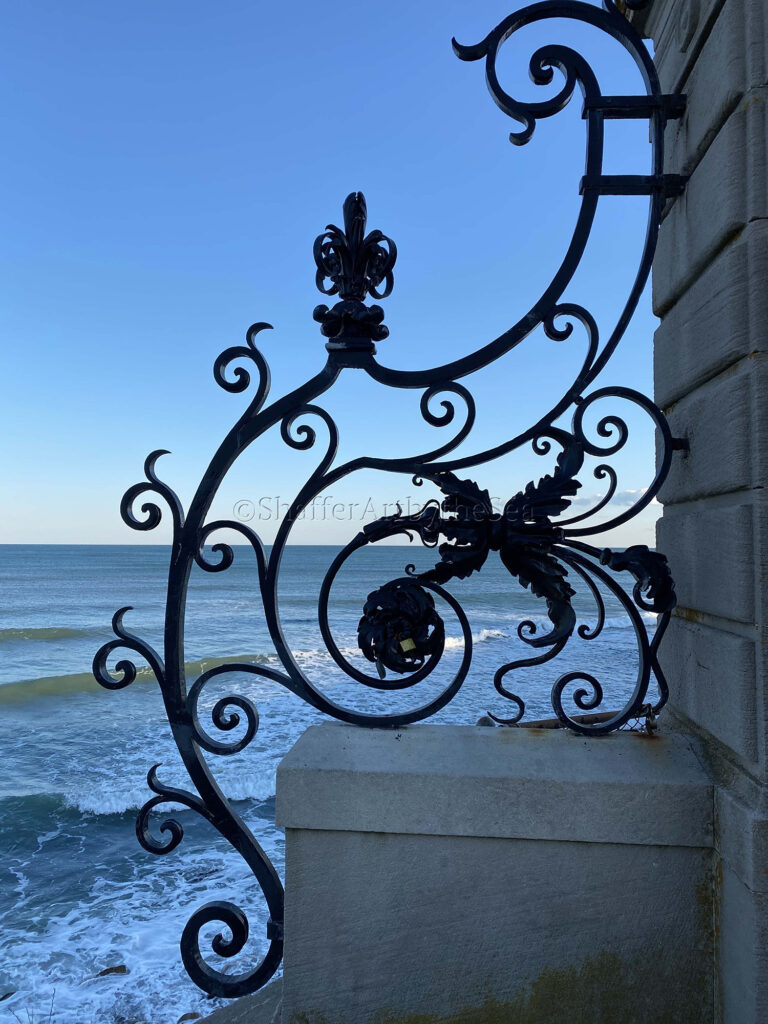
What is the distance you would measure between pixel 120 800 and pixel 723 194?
8.20m

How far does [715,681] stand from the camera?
140cm

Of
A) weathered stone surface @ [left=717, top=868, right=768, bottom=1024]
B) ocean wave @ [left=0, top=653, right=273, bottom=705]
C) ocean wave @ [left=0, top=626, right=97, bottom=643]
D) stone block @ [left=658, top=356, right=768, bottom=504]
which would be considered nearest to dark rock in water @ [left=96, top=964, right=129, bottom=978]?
weathered stone surface @ [left=717, top=868, right=768, bottom=1024]

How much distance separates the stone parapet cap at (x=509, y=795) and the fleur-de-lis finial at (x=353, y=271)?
967 millimetres

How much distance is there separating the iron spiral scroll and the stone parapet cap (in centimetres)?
11

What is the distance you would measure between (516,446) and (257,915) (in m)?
5.11

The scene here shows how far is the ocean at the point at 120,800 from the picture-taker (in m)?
4.54

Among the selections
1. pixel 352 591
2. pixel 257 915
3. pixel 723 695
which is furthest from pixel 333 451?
pixel 352 591

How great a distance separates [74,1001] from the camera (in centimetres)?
428

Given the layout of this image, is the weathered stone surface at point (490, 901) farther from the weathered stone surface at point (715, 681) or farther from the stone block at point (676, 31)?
the stone block at point (676, 31)

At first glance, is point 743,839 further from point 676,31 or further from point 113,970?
point 113,970

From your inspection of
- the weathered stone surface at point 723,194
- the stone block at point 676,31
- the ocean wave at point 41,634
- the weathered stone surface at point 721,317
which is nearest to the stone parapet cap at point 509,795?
the weathered stone surface at point 721,317

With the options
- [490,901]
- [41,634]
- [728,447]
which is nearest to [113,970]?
[490,901]

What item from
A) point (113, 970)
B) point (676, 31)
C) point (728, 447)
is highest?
point (676, 31)

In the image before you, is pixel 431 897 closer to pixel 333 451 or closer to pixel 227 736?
pixel 333 451
